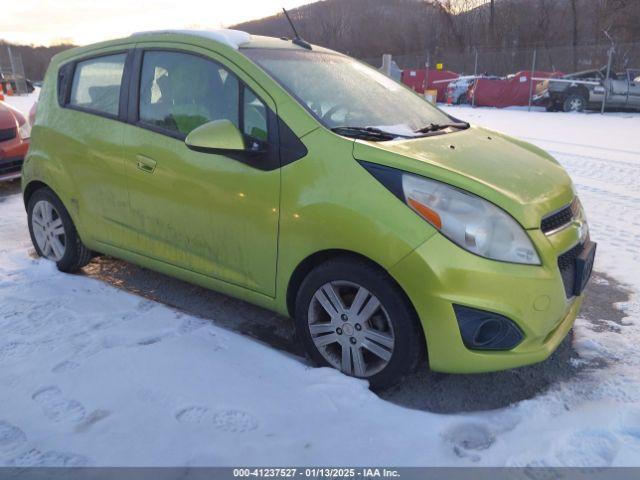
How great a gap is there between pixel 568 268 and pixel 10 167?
653 centimetres

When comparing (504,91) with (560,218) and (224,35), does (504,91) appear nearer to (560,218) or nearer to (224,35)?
(224,35)

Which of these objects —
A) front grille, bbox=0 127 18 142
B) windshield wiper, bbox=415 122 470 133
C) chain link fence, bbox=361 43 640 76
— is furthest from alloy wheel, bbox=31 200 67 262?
chain link fence, bbox=361 43 640 76

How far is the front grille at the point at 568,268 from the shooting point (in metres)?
2.45

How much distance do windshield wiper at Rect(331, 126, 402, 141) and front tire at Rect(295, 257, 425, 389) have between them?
2.09 feet

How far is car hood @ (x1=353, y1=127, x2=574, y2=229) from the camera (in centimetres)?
236

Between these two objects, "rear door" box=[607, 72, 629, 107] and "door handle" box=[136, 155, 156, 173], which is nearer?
"door handle" box=[136, 155, 156, 173]

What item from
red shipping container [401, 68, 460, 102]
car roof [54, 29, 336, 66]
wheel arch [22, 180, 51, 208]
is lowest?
wheel arch [22, 180, 51, 208]

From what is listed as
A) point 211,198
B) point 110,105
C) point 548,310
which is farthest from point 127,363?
point 548,310

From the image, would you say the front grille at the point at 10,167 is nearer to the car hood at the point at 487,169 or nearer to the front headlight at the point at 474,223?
the car hood at the point at 487,169

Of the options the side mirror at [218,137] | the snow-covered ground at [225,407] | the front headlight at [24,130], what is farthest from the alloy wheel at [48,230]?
the front headlight at [24,130]

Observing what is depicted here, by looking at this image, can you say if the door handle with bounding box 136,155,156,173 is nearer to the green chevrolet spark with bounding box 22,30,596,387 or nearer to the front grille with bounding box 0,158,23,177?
the green chevrolet spark with bounding box 22,30,596,387

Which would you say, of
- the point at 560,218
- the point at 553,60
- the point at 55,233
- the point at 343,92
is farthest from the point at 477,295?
the point at 553,60

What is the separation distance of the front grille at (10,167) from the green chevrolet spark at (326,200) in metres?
3.35

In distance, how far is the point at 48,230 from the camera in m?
4.01
